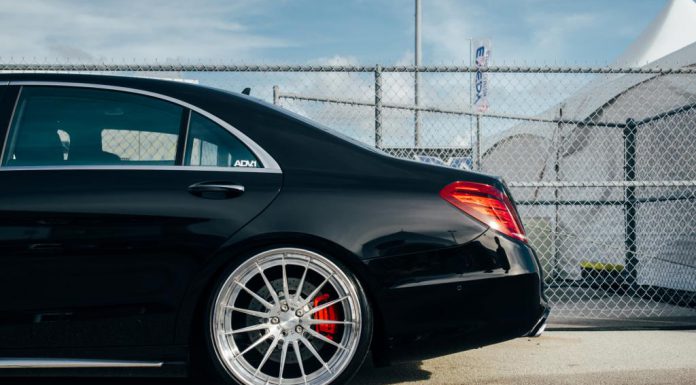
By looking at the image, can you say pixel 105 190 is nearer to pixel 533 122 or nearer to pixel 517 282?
pixel 517 282

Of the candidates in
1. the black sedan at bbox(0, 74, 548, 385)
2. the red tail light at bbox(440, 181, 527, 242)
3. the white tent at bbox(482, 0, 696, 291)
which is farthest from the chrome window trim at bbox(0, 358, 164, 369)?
the white tent at bbox(482, 0, 696, 291)

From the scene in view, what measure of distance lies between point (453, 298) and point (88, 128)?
1914 mm

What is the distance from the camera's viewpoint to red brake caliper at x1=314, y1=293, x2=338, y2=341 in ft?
11.6

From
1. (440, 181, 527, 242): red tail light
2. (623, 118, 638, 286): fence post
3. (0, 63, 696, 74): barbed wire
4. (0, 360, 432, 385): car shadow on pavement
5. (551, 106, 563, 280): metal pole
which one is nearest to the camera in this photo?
(440, 181, 527, 242): red tail light

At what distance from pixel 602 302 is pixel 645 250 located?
1.04 meters

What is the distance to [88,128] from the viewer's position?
3729 mm

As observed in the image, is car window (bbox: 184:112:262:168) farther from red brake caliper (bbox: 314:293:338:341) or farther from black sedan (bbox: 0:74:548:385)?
red brake caliper (bbox: 314:293:338:341)

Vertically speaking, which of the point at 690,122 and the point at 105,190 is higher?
the point at 690,122

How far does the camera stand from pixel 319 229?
342 cm

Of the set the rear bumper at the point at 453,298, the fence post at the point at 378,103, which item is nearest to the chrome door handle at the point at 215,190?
the rear bumper at the point at 453,298

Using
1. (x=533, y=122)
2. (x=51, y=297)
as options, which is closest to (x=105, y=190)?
(x=51, y=297)

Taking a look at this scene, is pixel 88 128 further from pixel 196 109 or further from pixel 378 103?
pixel 378 103

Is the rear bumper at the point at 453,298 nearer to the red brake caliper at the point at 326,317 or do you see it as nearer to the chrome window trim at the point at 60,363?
the red brake caliper at the point at 326,317

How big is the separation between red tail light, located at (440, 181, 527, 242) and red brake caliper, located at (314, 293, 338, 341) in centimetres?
72
